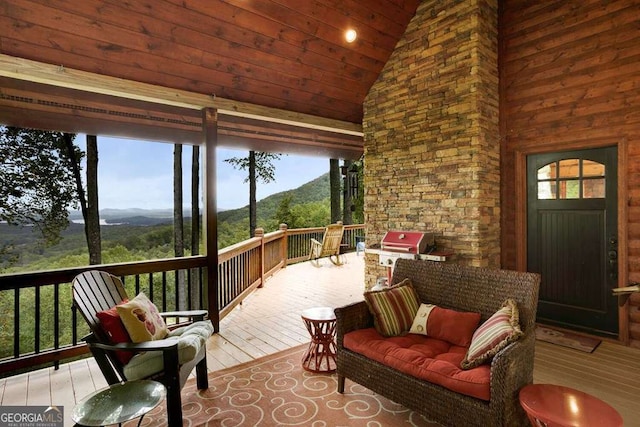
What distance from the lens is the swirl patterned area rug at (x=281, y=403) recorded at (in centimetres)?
232

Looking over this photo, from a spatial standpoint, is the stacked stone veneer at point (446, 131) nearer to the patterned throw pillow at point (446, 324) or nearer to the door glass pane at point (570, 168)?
A: the door glass pane at point (570, 168)

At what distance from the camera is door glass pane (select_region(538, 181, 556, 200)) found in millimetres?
4001

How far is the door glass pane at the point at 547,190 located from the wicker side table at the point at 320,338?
2.94 metres

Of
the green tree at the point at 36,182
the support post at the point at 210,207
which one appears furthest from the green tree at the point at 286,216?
the support post at the point at 210,207

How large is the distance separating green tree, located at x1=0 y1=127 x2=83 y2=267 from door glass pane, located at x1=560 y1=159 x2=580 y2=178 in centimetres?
872

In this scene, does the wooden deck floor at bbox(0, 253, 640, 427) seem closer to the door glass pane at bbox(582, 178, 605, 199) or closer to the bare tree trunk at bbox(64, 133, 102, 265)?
the door glass pane at bbox(582, 178, 605, 199)

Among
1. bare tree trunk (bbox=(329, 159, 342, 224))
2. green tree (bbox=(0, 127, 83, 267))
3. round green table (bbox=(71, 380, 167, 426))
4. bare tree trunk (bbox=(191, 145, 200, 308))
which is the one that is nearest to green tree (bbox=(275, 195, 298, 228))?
bare tree trunk (bbox=(329, 159, 342, 224))

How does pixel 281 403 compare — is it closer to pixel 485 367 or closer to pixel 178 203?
pixel 485 367

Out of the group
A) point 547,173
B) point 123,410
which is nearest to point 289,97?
point 547,173

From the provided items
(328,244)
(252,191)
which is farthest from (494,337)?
(252,191)

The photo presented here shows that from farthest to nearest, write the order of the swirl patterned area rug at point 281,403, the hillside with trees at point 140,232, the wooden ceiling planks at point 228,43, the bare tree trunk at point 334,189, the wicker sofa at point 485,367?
the bare tree trunk at point 334,189, the hillside with trees at point 140,232, the wooden ceiling planks at point 228,43, the swirl patterned area rug at point 281,403, the wicker sofa at point 485,367

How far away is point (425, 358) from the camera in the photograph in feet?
7.20

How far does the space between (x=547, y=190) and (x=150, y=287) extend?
460 centimetres

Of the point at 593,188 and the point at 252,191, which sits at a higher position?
the point at 252,191
